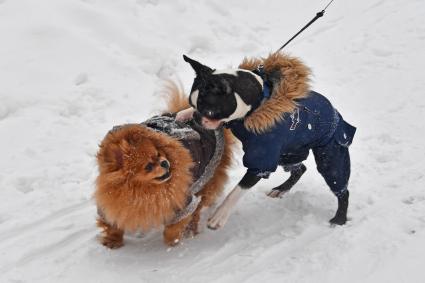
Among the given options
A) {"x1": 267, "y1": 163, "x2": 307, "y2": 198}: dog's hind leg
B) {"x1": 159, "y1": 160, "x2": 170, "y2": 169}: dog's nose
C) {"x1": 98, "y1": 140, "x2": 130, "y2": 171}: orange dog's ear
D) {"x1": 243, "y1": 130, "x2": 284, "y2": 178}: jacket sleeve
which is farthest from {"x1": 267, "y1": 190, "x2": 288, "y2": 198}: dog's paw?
{"x1": 98, "y1": 140, "x2": 130, "y2": 171}: orange dog's ear

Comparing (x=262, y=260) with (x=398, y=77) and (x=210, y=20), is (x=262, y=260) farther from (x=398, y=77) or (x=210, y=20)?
(x=210, y=20)

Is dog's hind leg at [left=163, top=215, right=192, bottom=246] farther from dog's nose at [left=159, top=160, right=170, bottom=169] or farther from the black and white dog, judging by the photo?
dog's nose at [left=159, top=160, right=170, bottom=169]

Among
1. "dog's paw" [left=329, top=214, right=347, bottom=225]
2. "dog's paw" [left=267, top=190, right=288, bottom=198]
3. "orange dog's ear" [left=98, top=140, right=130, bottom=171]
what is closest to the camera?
"orange dog's ear" [left=98, top=140, right=130, bottom=171]

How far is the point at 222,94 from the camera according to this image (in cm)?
248

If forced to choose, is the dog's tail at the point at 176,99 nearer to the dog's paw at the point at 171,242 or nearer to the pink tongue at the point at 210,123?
the pink tongue at the point at 210,123

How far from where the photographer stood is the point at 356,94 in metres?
4.93

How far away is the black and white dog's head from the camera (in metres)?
2.48

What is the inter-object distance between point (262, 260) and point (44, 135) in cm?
212

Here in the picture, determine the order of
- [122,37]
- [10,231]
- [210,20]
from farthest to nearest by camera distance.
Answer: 1. [210,20]
2. [122,37]
3. [10,231]

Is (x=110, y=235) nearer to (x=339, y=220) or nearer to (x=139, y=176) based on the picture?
(x=139, y=176)

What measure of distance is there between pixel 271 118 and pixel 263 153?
0.20 metres

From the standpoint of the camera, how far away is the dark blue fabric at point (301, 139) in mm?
2680

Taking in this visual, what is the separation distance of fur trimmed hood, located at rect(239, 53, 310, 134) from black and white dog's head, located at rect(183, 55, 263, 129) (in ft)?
0.26

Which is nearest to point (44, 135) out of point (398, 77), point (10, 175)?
point (10, 175)
